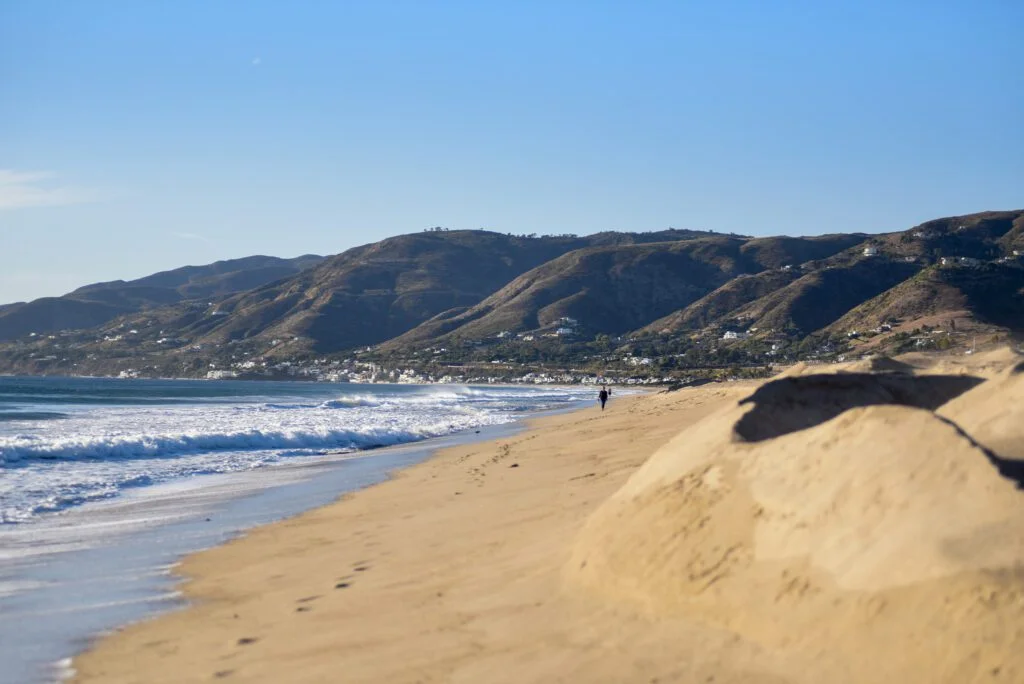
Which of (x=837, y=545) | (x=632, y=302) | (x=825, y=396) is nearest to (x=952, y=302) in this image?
(x=632, y=302)

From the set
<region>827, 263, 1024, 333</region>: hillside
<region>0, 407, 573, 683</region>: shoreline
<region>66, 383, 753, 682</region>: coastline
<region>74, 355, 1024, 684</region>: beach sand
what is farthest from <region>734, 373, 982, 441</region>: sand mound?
<region>827, 263, 1024, 333</region>: hillside

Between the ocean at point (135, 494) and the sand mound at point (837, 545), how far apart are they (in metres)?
4.31

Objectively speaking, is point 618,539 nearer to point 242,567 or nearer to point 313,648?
point 313,648

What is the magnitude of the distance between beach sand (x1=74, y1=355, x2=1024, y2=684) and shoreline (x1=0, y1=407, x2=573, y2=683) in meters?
0.40

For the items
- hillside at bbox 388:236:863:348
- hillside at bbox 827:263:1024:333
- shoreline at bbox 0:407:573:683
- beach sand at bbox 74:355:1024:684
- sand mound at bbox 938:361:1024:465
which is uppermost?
hillside at bbox 388:236:863:348

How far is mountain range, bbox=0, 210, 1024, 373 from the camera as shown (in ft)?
301

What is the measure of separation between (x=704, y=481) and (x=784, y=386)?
1.44 metres

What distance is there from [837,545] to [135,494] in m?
14.5

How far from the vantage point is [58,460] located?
2286 centimetres

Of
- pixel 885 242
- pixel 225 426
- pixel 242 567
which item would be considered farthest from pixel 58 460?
pixel 885 242

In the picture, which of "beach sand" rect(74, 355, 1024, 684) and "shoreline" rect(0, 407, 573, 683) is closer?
"beach sand" rect(74, 355, 1024, 684)

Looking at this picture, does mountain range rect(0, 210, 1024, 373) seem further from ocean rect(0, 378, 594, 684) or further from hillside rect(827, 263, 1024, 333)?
ocean rect(0, 378, 594, 684)

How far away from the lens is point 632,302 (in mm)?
148000

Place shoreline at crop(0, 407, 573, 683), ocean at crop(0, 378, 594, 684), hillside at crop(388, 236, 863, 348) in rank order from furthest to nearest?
hillside at crop(388, 236, 863, 348)
ocean at crop(0, 378, 594, 684)
shoreline at crop(0, 407, 573, 683)
